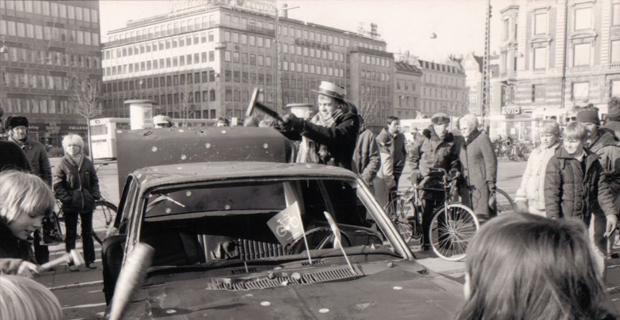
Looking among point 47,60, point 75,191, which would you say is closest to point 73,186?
point 75,191

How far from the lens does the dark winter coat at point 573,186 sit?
5188 millimetres

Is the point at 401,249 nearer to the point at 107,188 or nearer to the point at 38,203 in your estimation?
the point at 38,203

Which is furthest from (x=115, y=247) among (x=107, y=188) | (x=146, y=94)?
(x=146, y=94)

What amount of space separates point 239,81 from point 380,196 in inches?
3312

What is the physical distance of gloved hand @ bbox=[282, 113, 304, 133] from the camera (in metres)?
3.94

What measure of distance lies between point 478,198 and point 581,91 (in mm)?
57717

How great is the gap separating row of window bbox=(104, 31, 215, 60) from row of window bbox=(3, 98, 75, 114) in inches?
914

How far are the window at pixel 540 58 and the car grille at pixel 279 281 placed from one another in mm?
63426

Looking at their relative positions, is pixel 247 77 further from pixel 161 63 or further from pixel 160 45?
pixel 160 45

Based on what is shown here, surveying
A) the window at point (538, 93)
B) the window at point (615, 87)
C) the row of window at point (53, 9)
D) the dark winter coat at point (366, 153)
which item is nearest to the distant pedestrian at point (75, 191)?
the dark winter coat at point (366, 153)

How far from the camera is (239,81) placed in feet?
299

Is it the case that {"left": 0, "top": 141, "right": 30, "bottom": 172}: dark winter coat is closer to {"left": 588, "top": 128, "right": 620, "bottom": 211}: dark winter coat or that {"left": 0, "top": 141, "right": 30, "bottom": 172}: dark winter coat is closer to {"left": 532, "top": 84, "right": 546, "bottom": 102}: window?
{"left": 588, "top": 128, "right": 620, "bottom": 211}: dark winter coat

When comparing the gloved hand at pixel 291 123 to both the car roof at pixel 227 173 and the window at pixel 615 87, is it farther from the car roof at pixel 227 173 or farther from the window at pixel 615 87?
the window at pixel 615 87

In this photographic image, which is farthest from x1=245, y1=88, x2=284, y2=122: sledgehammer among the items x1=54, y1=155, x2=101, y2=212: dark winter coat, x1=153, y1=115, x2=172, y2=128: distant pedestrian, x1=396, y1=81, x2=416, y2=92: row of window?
x1=396, y1=81, x2=416, y2=92: row of window
